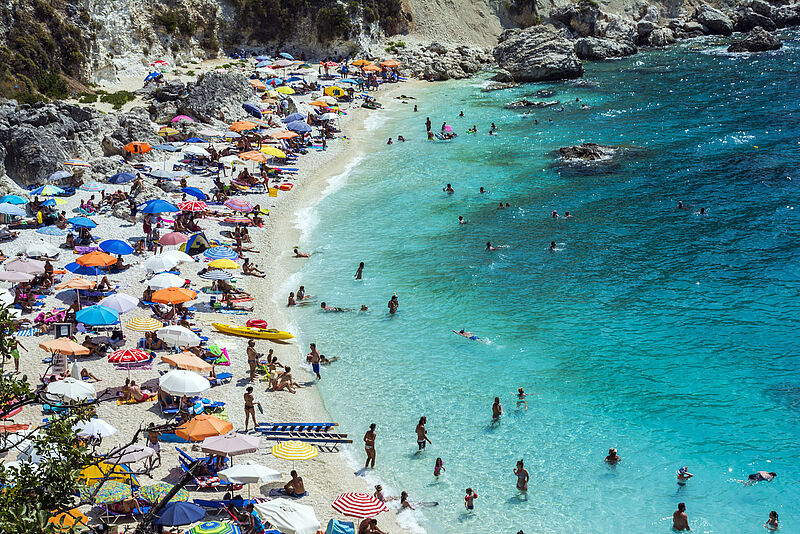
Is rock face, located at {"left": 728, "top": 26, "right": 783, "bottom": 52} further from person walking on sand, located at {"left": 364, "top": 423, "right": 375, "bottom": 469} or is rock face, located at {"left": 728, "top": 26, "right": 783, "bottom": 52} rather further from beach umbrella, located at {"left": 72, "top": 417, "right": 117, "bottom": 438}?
beach umbrella, located at {"left": 72, "top": 417, "right": 117, "bottom": 438}

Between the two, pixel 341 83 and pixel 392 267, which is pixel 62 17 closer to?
pixel 341 83

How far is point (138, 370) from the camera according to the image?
26.7 m

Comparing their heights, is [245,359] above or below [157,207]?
below

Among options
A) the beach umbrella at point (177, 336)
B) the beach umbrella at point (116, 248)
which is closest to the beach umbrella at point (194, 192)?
the beach umbrella at point (116, 248)

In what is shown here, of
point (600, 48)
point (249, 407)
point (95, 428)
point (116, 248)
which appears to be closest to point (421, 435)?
point (249, 407)

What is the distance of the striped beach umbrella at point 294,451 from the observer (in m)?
21.8

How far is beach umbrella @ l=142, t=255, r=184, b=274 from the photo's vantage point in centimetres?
3272

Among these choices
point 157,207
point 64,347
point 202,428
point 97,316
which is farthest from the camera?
point 157,207

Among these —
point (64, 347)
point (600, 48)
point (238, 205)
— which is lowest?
point (64, 347)

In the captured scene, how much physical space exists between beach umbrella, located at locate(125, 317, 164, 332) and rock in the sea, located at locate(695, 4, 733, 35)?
97900 millimetres

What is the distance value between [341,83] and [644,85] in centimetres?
3137

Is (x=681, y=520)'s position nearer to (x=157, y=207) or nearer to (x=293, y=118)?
(x=157, y=207)

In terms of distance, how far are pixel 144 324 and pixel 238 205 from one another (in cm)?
1540

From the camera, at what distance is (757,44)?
88.5m
